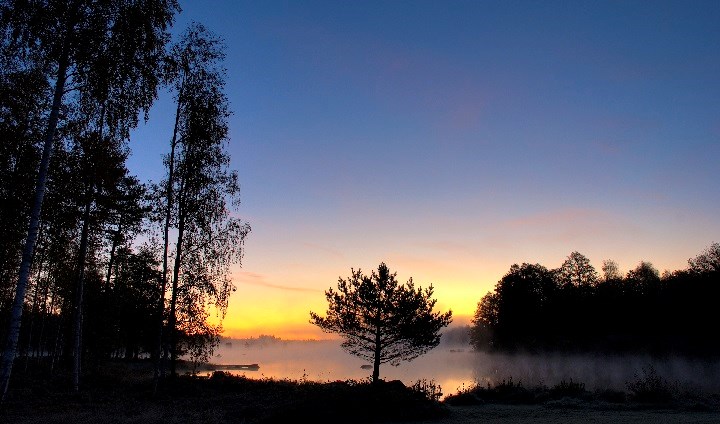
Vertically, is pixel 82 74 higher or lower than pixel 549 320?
higher

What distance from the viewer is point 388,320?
28281 mm

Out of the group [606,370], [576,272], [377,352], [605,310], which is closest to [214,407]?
[377,352]

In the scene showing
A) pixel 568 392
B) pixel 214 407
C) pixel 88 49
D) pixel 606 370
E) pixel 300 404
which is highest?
pixel 88 49

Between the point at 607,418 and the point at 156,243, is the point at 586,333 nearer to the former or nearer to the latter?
the point at 607,418

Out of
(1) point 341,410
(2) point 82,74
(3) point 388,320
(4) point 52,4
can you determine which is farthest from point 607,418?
(4) point 52,4

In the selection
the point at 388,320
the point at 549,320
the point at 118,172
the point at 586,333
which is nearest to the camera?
the point at 118,172

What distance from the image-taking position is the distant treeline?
53469 mm

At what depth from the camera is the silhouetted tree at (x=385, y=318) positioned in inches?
1104

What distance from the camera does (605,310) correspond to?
216 feet

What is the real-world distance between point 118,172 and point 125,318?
113ft

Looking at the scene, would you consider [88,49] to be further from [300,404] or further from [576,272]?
[576,272]

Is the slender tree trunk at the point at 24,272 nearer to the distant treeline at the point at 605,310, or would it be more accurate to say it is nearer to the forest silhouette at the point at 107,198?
the forest silhouette at the point at 107,198

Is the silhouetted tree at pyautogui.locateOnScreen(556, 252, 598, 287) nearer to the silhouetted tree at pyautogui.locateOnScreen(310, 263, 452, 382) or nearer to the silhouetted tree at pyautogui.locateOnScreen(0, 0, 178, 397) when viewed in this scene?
the silhouetted tree at pyautogui.locateOnScreen(310, 263, 452, 382)

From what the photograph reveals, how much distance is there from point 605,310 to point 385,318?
52182mm
